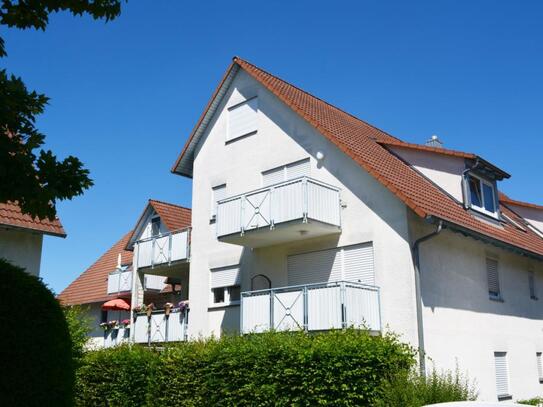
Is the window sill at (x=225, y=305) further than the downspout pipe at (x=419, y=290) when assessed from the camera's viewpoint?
Yes

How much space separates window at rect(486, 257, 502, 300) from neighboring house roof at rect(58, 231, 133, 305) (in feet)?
56.2

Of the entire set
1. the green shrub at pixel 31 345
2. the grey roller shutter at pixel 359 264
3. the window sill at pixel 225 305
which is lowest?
the green shrub at pixel 31 345

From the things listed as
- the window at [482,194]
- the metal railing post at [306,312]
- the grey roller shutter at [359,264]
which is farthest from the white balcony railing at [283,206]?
the window at [482,194]

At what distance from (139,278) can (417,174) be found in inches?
467

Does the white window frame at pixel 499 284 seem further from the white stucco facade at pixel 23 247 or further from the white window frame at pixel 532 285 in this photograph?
the white stucco facade at pixel 23 247

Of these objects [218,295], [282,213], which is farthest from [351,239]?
[218,295]

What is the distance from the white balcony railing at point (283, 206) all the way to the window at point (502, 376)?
6.16 metres

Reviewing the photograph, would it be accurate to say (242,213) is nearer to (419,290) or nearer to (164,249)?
(419,290)

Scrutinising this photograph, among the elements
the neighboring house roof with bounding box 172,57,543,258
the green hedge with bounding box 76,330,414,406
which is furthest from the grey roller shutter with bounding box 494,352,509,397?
the green hedge with bounding box 76,330,414,406

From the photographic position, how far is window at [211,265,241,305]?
770 inches

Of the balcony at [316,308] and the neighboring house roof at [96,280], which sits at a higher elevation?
the neighboring house roof at [96,280]

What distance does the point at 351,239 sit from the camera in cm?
1667

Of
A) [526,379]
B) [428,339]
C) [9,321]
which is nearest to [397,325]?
[428,339]

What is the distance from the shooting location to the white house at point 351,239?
1547cm
